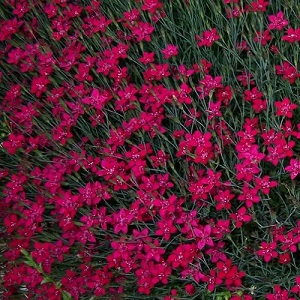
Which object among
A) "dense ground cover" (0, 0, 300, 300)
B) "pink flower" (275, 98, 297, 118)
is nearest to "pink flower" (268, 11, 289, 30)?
"dense ground cover" (0, 0, 300, 300)

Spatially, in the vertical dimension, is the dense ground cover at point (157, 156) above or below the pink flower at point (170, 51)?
below

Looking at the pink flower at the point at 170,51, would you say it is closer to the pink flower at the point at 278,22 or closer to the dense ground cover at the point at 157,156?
the dense ground cover at the point at 157,156

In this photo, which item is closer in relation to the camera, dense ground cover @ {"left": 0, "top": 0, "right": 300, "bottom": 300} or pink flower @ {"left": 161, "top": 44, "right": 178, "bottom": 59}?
dense ground cover @ {"left": 0, "top": 0, "right": 300, "bottom": 300}

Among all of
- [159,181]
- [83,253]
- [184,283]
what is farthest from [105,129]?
[184,283]

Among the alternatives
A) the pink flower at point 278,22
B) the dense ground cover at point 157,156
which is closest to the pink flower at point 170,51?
the dense ground cover at point 157,156

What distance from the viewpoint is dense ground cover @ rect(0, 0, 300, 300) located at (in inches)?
76.7

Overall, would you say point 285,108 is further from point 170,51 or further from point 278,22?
point 170,51

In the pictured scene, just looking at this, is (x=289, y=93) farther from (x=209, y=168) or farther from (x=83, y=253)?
(x=83, y=253)

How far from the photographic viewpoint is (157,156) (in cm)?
207

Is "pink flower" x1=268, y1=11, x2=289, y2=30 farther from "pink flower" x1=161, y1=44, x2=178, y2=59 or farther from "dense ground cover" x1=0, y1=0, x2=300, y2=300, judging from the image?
"pink flower" x1=161, y1=44, x2=178, y2=59

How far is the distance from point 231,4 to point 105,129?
0.62 meters

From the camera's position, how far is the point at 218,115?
6.57 ft

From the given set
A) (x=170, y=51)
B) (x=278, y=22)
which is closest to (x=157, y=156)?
(x=170, y=51)

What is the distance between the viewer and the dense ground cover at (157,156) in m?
1.95
